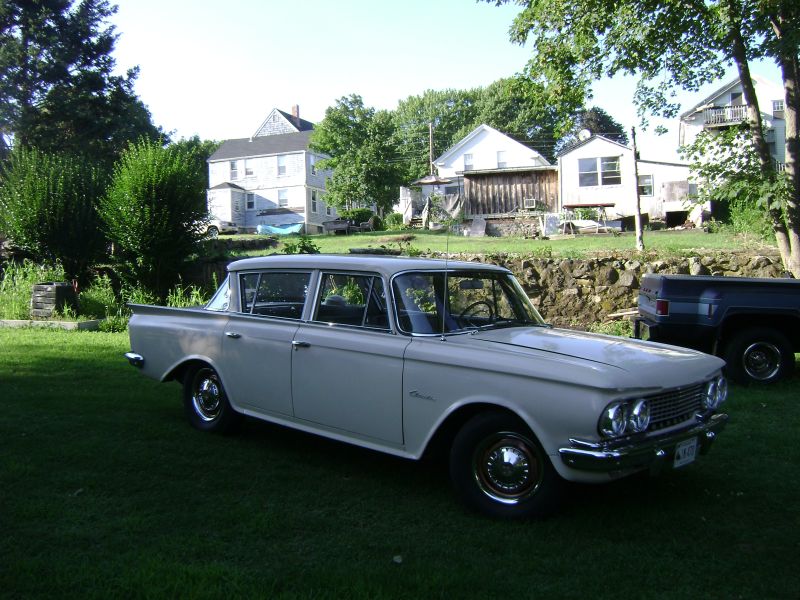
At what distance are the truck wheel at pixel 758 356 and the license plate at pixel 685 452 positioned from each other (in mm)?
4165

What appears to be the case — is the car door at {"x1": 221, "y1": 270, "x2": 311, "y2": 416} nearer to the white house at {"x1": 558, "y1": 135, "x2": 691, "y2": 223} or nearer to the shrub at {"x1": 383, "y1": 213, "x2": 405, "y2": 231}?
the shrub at {"x1": 383, "y1": 213, "x2": 405, "y2": 231}

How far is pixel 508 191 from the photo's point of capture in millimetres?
36188

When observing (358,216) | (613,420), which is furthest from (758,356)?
(358,216)

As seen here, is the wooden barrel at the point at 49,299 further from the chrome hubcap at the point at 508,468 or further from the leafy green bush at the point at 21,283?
the chrome hubcap at the point at 508,468

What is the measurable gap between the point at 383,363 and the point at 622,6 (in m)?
9.75

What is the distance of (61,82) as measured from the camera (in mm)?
30297

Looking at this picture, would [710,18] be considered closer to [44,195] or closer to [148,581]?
[148,581]

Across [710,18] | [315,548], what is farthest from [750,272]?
[315,548]

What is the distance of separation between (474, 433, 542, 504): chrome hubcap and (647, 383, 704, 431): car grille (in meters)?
0.74

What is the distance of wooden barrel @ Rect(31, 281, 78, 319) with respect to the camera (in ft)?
42.7

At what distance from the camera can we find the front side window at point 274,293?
5309 millimetres

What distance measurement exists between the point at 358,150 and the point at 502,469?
38752mm

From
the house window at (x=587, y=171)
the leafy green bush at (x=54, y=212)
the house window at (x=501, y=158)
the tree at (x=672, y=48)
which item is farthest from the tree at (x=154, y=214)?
the house window at (x=501, y=158)

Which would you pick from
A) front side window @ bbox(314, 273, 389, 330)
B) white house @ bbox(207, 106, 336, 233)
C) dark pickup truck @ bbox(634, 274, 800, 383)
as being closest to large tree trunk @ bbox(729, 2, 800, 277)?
dark pickup truck @ bbox(634, 274, 800, 383)
